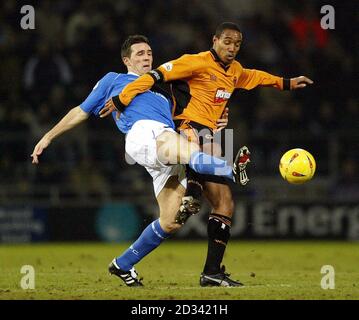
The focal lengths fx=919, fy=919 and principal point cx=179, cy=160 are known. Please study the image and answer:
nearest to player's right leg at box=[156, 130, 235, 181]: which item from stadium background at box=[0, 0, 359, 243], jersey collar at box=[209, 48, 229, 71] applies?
jersey collar at box=[209, 48, 229, 71]

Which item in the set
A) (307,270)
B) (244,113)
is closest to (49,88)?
(244,113)

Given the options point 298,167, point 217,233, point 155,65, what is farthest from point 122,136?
point 298,167

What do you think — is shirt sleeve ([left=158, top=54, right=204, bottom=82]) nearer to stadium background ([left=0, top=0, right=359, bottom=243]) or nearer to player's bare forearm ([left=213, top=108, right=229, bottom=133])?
player's bare forearm ([left=213, top=108, right=229, bottom=133])

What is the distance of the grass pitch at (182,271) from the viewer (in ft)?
25.0

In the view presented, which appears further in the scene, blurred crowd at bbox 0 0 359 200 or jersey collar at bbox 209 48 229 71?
blurred crowd at bbox 0 0 359 200

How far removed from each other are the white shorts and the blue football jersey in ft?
0.37

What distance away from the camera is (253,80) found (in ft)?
29.0

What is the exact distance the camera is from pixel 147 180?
49.3ft

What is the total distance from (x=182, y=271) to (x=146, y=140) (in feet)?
8.41

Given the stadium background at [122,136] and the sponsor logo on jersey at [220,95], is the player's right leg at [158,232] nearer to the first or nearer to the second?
the sponsor logo on jersey at [220,95]

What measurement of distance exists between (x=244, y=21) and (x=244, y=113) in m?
2.30

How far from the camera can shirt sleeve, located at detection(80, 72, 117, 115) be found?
8.37m

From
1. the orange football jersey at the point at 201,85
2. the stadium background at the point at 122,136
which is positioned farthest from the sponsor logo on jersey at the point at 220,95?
the stadium background at the point at 122,136

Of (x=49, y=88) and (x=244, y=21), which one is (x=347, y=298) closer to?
(x=49, y=88)
